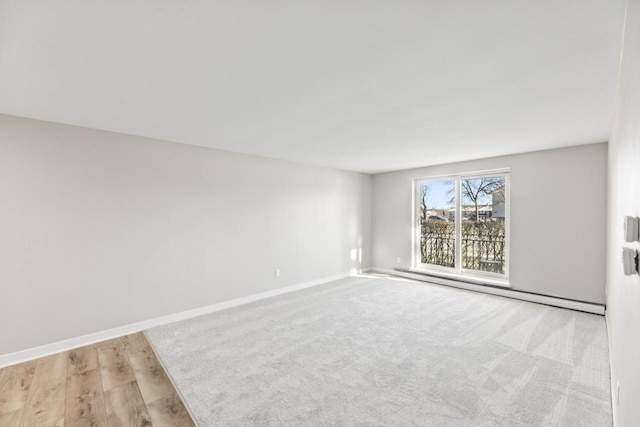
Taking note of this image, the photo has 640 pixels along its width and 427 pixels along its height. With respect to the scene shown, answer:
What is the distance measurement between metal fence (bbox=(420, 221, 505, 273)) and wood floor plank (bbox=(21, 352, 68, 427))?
5597 millimetres

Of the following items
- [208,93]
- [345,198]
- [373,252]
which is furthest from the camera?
[373,252]

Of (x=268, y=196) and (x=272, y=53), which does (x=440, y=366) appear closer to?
(x=272, y=53)

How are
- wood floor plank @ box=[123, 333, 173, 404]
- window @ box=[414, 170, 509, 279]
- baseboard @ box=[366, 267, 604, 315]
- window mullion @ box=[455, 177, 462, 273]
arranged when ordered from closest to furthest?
1. wood floor plank @ box=[123, 333, 173, 404]
2. baseboard @ box=[366, 267, 604, 315]
3. window @ box=[414, 170, 509, 279]
4. window mullion @ box=[455, 177, 462, 273]

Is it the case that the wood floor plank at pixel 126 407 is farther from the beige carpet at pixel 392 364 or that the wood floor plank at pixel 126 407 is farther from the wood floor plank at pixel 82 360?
the wood floor plank at pixel 82 360

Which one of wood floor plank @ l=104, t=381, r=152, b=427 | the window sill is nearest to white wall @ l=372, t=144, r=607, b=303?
the window sill

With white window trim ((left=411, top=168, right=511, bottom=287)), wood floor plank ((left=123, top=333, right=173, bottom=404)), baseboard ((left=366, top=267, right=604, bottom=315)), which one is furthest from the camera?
white window trim ((left=411, top=168, right=511, bottom=287))

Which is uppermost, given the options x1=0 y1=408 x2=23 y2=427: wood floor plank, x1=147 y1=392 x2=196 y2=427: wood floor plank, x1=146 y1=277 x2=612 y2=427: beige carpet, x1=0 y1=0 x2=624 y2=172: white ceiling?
A: x1=0 y1=0 x2=624 y2=172: white ceiling

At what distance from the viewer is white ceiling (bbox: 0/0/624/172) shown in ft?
4.31

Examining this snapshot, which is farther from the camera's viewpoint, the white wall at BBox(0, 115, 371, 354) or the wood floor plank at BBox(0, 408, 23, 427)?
the white wall at BBox(0, 115, 371, 354)

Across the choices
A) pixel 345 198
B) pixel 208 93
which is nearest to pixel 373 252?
pixel 345 198

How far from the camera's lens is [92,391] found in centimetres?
220

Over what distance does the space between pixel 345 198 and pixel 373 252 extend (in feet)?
5.04

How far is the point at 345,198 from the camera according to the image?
19.5ft

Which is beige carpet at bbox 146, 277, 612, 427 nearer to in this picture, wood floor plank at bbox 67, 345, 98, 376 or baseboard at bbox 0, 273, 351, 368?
baseboard at bbox 0, 273, 351, 368
